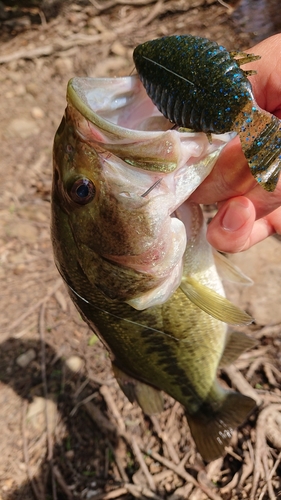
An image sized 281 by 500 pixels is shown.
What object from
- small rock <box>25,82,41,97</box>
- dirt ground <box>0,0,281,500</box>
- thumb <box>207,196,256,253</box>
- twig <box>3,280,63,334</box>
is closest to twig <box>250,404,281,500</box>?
dirt ground <box>0,0,281,500</box>

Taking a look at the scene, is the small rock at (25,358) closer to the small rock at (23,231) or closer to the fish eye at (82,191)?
the small rock at (23,231)

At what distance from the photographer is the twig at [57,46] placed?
5434 mm

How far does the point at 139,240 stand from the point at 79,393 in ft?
6.69

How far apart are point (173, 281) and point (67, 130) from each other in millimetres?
733

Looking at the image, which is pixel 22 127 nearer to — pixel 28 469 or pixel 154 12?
pixel 154 12

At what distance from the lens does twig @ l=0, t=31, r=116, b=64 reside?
5434mm

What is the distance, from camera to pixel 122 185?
1619 mm

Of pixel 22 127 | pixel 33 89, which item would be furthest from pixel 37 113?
pixel 33 89

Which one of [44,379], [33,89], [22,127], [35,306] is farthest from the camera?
[33,89]

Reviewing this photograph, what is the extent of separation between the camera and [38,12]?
5.59 metres

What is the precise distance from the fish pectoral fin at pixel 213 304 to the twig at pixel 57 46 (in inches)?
176

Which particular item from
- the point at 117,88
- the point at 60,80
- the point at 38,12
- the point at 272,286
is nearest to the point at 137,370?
the point at 117,88

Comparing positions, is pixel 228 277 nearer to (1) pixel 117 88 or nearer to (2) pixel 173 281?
(2) pixel 173 281

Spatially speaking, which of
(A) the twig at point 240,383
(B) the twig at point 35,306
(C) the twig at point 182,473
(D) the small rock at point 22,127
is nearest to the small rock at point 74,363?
(B) the twig at point 35,306
